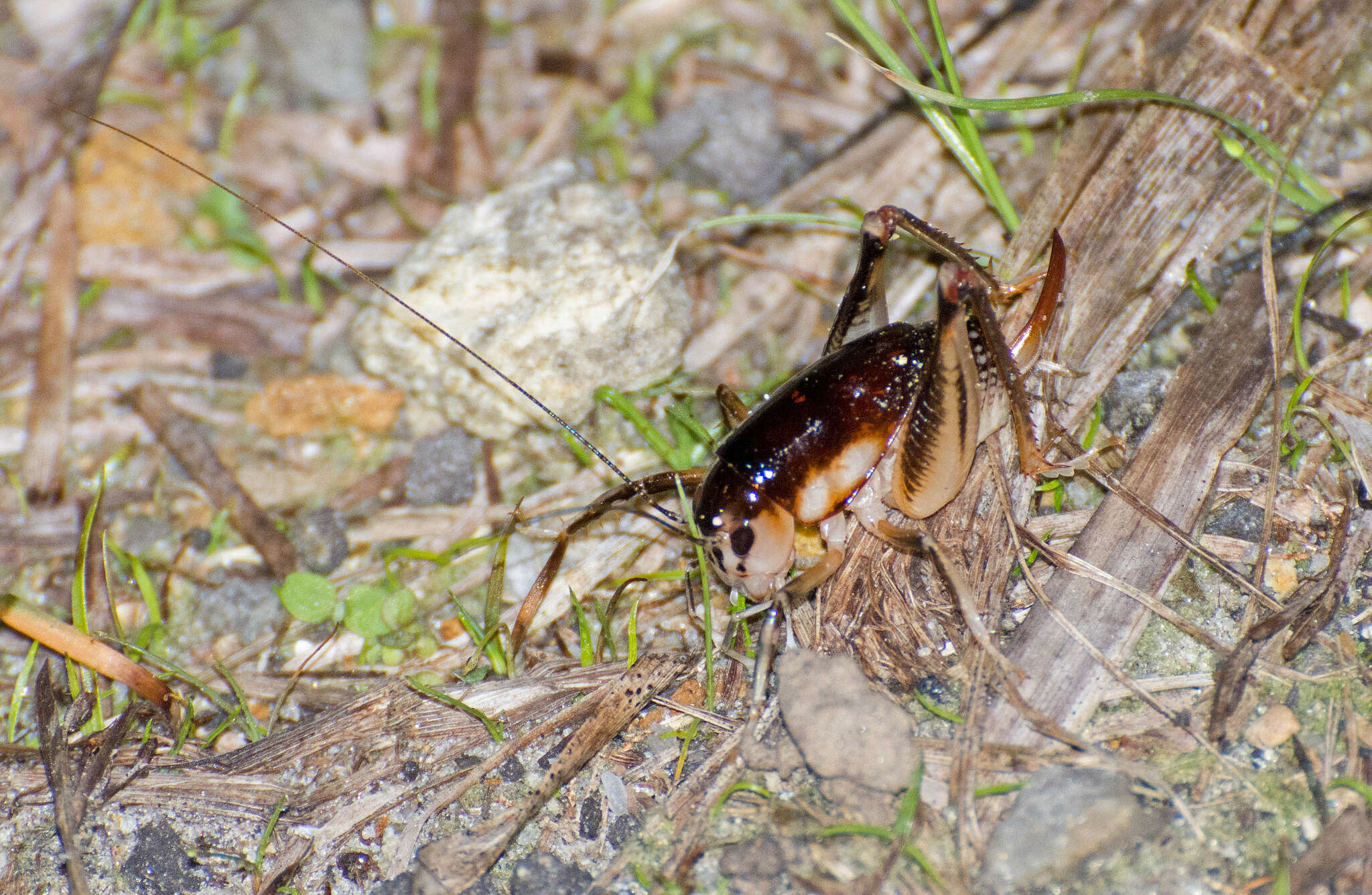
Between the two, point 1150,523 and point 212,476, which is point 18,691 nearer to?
point 212,476

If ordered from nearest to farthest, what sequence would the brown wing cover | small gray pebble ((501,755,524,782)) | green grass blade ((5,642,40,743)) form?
small gray pebble ((501,755,524,782)), the brown wing cover, green grass blade ((5,642,40,743))

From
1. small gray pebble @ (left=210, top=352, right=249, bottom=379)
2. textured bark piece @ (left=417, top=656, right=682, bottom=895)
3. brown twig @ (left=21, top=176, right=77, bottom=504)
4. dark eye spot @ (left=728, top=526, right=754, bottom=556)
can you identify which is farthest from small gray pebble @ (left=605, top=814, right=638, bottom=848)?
brown twig @ (left=21, top=176, right=77, bottom=504)

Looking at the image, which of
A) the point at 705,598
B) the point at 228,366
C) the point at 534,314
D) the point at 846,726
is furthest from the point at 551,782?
the point at 228,366

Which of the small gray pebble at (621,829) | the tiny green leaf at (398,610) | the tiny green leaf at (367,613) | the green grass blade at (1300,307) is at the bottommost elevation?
the tiny green leaf at (367,613)

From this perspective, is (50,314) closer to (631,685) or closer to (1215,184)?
(631,685)

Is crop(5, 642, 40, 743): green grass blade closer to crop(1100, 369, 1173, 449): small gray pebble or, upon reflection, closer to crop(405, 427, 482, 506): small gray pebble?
crop(405, 427, 482, 506): small gray pebble

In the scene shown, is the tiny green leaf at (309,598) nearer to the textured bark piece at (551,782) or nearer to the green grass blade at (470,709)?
the green grass blade at (470,709)

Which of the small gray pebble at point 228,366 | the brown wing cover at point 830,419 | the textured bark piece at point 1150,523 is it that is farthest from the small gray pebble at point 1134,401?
the small gray pebble at point 228,366

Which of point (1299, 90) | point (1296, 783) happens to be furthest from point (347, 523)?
point (1299, 90)
